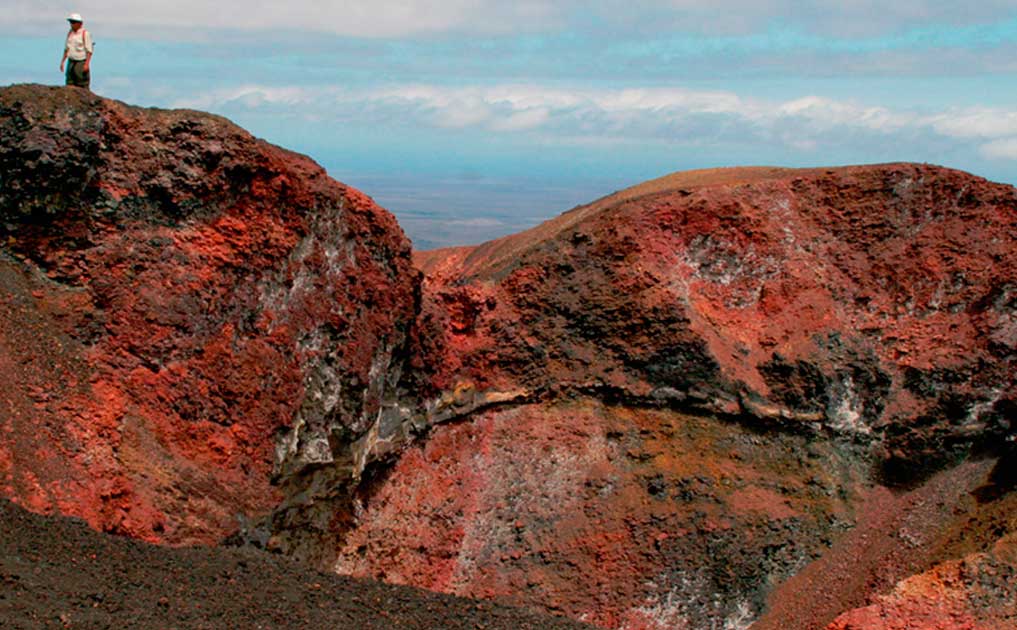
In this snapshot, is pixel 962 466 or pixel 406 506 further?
pixel 962 466

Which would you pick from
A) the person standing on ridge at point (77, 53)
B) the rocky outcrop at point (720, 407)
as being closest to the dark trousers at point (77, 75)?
the person standing on ridge at point (77, 53)

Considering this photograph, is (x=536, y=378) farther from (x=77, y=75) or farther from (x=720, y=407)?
(x=77, y=75)

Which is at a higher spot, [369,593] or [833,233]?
[833,233]

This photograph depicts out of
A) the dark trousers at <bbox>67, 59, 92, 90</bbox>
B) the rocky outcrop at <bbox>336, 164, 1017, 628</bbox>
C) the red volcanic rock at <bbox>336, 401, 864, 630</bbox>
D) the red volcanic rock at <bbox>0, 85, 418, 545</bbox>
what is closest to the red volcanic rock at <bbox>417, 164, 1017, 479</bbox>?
the rocky outcrop at <bbox>336, 164, 1017, 628</bbox>

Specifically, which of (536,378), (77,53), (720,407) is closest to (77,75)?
(77,53)

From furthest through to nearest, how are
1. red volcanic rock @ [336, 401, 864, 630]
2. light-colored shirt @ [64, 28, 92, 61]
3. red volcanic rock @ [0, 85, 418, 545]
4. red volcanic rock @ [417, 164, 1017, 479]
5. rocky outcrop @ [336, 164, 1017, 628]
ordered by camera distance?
red volcanic rock @ [417, 164, 1017, 479] → rocky outcrop @ [336, 164, 1017, 628] → red volcanic rock @ [336, 401, 864, 630] → light-colored shirt @ [64, 28, 92, 61] → red volcanic rock @ [0, 85, 418, 545]

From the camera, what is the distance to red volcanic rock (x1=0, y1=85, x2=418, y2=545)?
1750 centimetres

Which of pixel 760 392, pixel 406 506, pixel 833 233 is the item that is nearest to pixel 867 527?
pixel 760 392

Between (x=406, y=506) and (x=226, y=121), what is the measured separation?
33.9ft

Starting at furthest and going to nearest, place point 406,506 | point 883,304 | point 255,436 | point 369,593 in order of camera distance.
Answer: point 883,304 < point 406,506 < point 255,436 < point 369,593

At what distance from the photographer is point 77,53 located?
65.6 ft

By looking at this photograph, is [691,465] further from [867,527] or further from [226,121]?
[226,121]

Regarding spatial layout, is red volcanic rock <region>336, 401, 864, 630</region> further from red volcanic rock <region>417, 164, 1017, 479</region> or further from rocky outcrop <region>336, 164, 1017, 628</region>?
red volcanic rock <region>417, 164, 1017, 479</region>

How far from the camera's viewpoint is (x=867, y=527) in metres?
26.6
